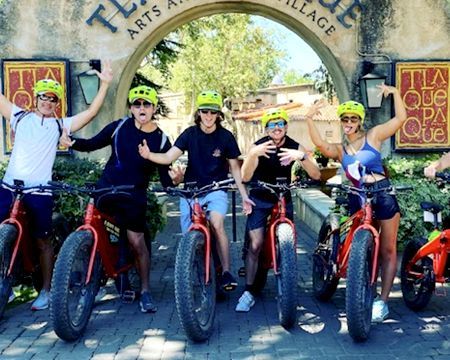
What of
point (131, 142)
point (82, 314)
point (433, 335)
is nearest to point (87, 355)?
point (82, 314)

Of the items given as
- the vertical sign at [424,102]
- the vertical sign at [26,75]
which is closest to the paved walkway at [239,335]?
the vertical sign at [424,102]

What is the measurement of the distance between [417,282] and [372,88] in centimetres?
352

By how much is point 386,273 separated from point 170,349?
1950 mm

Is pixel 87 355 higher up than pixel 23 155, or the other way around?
pixel 23 155

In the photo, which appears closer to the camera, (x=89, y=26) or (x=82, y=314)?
(x=82, y=314)

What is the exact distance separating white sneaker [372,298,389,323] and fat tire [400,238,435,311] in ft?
1.14

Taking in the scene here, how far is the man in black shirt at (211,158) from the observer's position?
526 centimetres

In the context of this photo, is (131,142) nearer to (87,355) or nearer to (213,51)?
(87,355)

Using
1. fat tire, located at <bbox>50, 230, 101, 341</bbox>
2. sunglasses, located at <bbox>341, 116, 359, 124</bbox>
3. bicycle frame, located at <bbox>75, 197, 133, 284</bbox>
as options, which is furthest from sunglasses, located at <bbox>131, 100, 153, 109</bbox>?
sunglasses, located at <bbox>341, 116, 359, 124</bbox>

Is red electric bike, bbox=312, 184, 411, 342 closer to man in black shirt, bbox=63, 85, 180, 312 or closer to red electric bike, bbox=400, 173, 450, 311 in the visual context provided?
red electric bike, bbox=400, 173, 450, 311

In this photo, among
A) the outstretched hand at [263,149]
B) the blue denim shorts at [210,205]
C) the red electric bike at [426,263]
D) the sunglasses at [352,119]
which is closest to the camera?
the red electric bike at [426,263]

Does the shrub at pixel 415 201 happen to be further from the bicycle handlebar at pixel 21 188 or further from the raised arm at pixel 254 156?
the bicycle handlebar at pixel 21 188

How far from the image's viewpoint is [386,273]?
518 centimetres

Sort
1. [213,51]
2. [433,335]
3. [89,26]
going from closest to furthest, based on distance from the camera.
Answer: [433,335], [89,26], [213,51]
